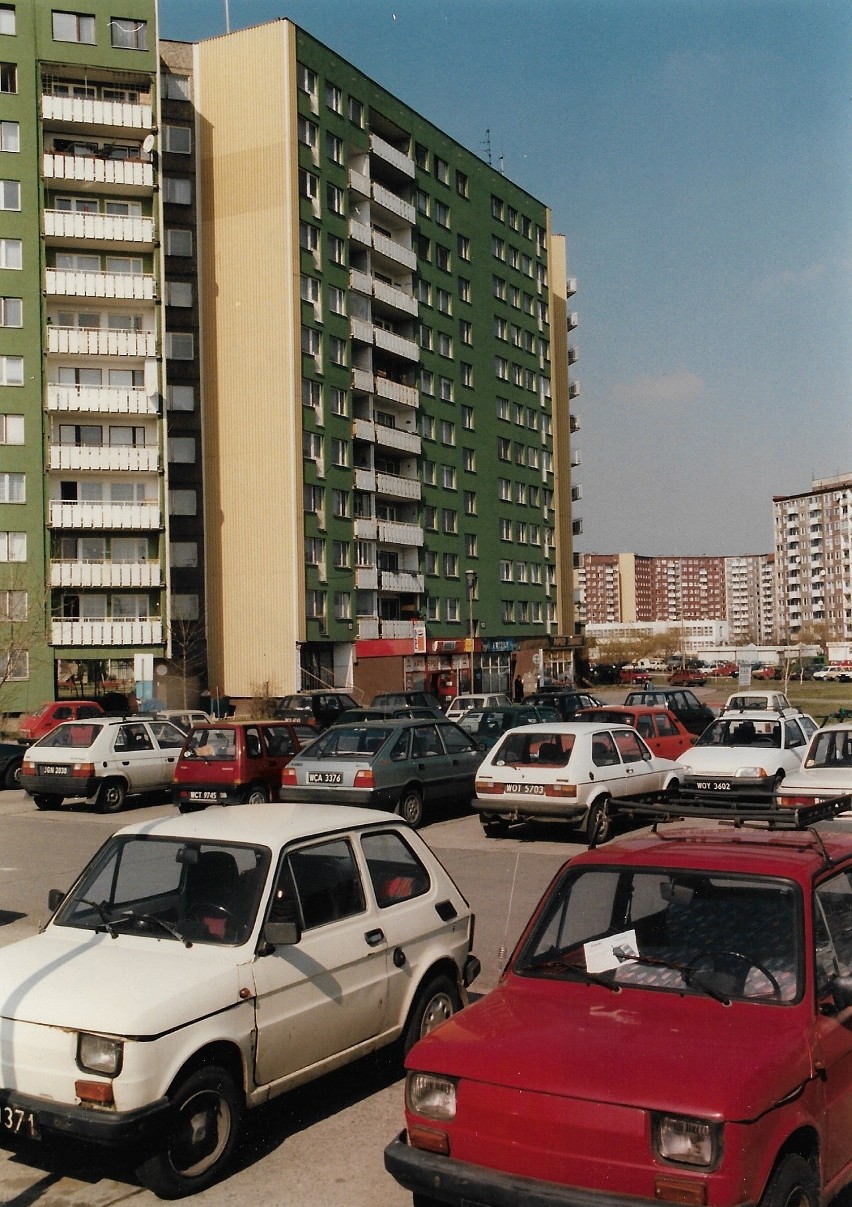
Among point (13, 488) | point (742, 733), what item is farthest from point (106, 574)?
point (742, 733)

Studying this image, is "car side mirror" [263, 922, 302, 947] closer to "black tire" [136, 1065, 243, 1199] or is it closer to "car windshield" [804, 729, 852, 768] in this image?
"black tire" [136, 1065, 243, 1199]

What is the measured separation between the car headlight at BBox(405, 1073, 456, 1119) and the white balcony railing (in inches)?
1959

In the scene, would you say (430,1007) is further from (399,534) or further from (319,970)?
(399,534)

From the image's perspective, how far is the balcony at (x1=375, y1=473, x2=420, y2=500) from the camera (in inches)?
2235

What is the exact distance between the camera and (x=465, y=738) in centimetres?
1922

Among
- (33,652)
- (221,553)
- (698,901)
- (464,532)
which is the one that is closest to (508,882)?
(698,901)

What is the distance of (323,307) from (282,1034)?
1954 inches

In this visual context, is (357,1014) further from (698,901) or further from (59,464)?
(59,464)

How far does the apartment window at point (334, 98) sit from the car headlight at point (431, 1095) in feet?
182

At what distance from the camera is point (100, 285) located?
156 feet

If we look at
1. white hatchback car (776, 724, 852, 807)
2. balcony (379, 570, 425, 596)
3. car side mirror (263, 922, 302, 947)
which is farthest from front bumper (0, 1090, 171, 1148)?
balcony (379, 570, 425, 596)

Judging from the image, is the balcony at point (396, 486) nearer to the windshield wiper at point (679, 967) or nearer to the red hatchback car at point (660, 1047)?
the red hatchback car at point (660, 1047)

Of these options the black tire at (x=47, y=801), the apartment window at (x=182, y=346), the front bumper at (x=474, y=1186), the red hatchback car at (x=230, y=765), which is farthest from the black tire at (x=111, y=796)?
the apartment window at (x=182, y=346)

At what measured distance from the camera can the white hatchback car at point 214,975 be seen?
486cm
